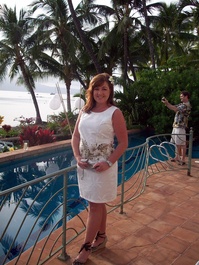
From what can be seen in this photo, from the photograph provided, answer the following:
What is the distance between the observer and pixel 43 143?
8117 millimetres

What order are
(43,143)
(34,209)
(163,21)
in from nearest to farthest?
(34,209) → (43,143) → (163,21)

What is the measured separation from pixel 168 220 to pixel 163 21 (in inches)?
548

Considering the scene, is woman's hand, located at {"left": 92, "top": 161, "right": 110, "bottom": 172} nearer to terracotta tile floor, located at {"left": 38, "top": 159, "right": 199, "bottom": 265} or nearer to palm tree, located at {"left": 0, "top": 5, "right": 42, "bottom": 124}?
terracotta tile floor, located at {"left": 38, "top": 159, "right": 199, "bottom": 265}

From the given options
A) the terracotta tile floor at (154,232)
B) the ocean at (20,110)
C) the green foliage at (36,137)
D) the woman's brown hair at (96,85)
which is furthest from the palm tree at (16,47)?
the woman's brown hair at (96,85)

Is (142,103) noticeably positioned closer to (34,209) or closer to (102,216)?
(34,209)

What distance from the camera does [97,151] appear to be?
195 centimetres

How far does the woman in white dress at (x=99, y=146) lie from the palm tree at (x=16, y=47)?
481 inches

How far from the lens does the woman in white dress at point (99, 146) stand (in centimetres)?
191

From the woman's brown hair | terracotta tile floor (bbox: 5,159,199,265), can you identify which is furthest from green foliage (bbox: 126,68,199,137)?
the woman's brown hair

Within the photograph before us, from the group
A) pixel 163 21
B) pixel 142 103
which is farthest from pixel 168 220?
pixel 163 21

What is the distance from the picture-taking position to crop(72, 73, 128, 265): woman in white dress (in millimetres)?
1914

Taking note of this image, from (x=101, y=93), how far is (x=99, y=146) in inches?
15.0

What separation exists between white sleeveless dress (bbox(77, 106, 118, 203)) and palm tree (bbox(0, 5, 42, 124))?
40.2ft

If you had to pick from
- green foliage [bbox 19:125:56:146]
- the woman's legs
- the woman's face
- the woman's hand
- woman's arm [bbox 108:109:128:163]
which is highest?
the woman's face
